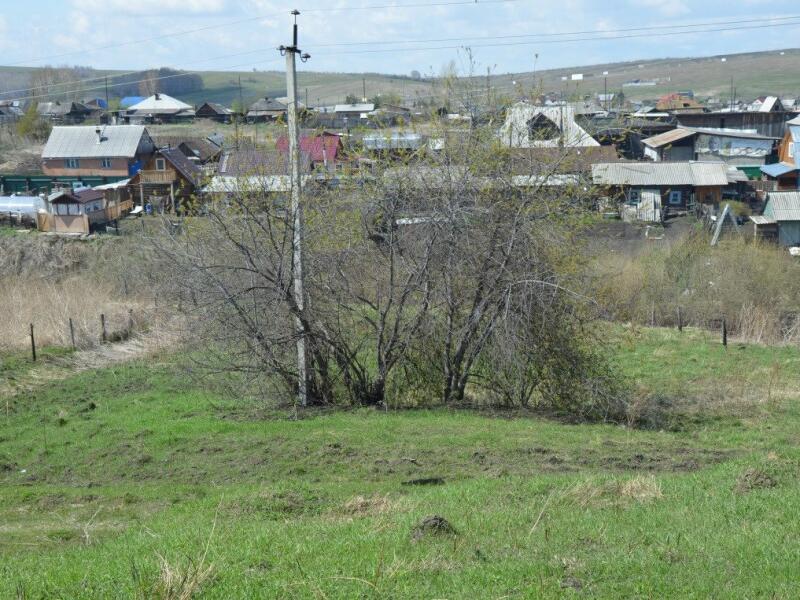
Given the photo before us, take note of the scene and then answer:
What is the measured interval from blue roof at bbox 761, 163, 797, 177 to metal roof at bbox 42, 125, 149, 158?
151ft

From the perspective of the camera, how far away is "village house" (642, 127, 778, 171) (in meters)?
64.9

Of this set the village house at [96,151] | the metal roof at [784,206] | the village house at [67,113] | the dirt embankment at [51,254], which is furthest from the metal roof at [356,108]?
the metal roof at [784,206]

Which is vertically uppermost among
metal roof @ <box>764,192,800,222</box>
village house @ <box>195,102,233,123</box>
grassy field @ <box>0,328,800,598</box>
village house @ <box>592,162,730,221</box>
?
village house @ <box>195,102,233,123</box>

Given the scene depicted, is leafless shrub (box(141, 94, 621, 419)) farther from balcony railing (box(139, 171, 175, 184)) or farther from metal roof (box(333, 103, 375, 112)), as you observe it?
metal roof (box(333, 103, 375, 112))

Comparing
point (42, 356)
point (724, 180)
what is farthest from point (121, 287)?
point (724, 180)

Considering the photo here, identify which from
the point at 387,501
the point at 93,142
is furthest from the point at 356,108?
the point at 387,501

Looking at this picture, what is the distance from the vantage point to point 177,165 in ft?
184

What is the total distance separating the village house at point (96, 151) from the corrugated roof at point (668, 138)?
1549 inches

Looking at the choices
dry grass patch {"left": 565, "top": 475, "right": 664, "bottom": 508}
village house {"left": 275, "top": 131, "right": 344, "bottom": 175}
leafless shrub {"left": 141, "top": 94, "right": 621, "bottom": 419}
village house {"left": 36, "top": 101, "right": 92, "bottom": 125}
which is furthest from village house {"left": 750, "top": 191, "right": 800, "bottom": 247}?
village house {"left": 36, "top": 101, "right": 92, "bottom": 125}

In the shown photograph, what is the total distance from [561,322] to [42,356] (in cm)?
1554

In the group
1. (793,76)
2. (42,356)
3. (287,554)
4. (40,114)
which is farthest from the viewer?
(793,76)

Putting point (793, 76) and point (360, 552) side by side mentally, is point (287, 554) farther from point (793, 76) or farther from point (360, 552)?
point (793, 76)

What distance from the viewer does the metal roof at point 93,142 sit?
6475 cm

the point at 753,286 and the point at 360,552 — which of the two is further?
the point at 753,286
